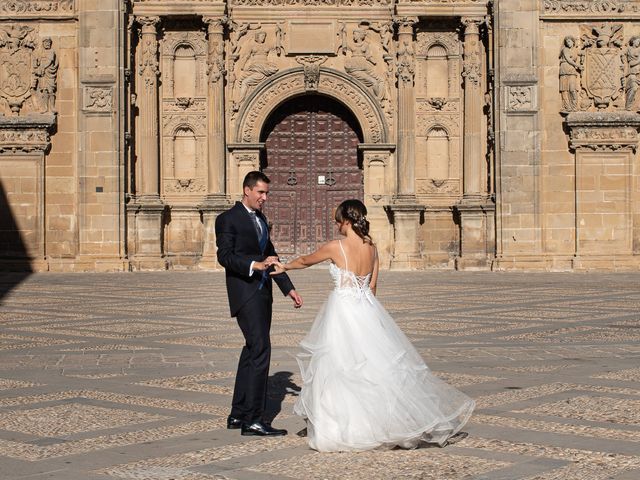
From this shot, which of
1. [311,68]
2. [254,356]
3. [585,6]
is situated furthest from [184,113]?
[254,356]

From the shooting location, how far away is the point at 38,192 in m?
30.3

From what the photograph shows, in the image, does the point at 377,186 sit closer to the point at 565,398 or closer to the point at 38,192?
the point at 38,192

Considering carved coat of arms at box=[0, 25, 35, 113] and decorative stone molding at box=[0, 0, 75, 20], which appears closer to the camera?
carved coat of arms at box=[0, 25, 35, 113]

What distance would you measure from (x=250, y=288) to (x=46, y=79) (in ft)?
76.5

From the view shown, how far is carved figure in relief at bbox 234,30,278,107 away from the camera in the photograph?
103 ft

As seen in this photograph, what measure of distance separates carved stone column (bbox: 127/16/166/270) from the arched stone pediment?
2.26m

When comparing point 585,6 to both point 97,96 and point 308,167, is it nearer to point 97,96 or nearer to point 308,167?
point 308,167

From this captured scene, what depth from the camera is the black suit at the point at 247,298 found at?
8.23m

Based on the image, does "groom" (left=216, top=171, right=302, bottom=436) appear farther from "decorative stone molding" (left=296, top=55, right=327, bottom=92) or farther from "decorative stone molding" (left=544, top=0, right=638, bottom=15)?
"decorative stone molding" (left=544, top=0, right=638, bottom=15)

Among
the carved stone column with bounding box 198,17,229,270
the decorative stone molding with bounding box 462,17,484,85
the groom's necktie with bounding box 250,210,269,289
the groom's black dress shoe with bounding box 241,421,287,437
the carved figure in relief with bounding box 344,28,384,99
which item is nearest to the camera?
the groom's black dress shoe with bounding box 241,421,287,437

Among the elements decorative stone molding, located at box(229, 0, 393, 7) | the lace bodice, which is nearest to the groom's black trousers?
the lace bodice

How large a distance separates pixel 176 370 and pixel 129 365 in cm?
62

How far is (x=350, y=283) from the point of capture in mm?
8125

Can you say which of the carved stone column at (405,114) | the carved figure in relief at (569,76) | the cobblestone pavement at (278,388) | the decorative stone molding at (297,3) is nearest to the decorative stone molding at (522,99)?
the carved figure in relief at (569,76)
